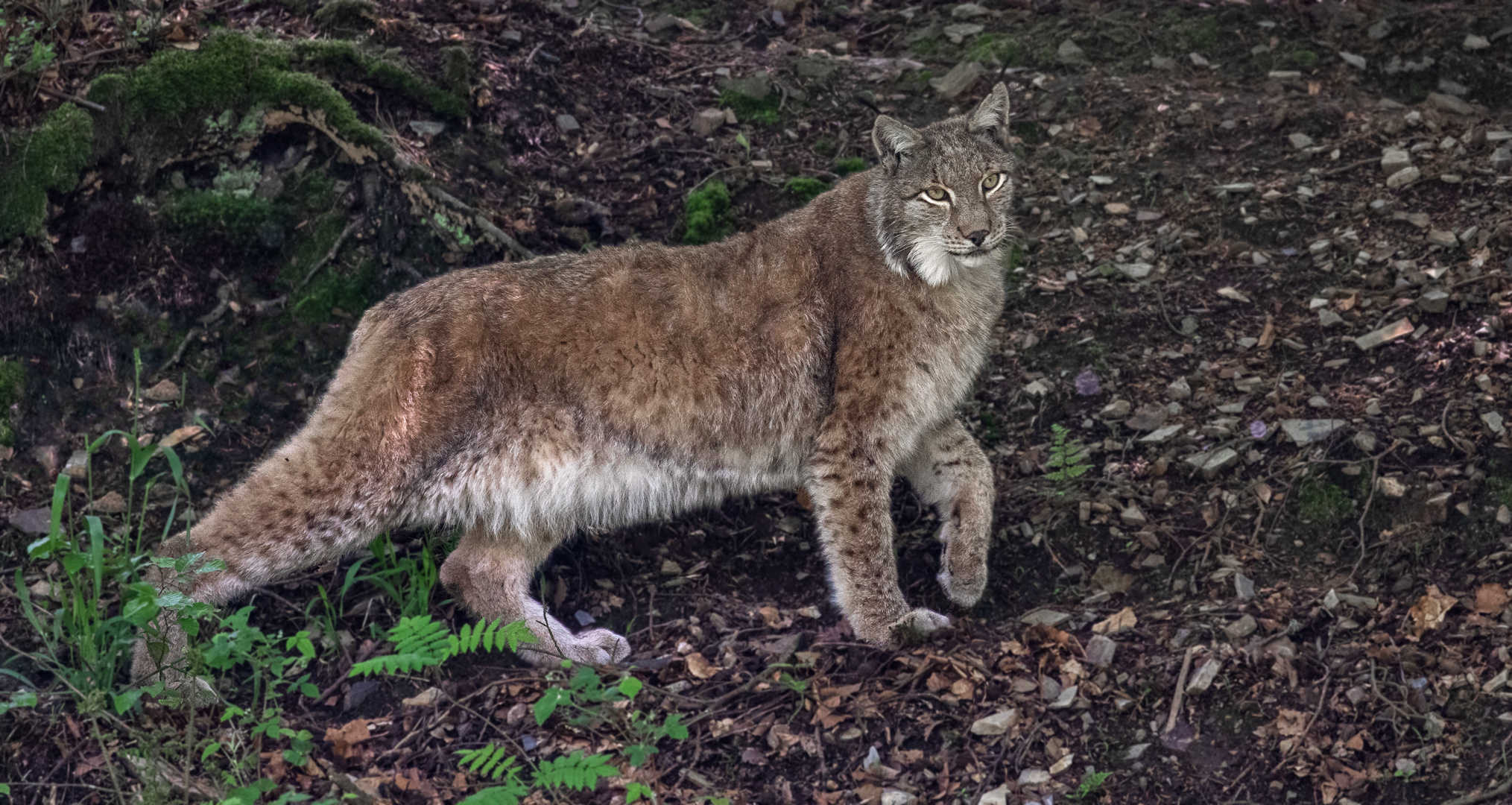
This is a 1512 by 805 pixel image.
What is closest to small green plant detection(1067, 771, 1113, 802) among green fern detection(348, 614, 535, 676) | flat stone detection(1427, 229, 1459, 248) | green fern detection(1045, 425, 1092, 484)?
green fern detection(1045, 425, 1092, 484)

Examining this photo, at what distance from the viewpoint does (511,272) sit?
5.08 meters

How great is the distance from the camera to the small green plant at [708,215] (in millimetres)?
6434

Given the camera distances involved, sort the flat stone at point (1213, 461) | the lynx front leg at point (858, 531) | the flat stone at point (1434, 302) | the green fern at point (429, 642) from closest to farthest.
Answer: the green fern at point (429, 642), the lynx front leg at point (858, 531), the flat stone at point (1213, 461), the flat stone at point (1434, 302)

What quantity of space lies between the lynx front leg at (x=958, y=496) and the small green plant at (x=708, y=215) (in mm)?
1746

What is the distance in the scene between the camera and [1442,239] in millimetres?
5715

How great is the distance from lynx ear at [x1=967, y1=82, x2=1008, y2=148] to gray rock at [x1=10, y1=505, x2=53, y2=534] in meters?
4.08

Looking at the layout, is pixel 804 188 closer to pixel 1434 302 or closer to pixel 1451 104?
pixel 1434 302

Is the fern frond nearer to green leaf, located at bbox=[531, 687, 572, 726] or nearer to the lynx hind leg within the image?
green leaf, located at bbox=[531, 687, 572, 726]

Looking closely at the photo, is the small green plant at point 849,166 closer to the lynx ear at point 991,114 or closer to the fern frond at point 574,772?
the lynx ear at point 991,114

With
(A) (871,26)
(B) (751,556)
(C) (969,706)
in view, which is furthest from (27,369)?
(A) (871,26)

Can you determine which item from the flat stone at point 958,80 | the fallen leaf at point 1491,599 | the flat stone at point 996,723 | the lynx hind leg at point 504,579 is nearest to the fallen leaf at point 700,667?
the lynx hind leg at point 504,579

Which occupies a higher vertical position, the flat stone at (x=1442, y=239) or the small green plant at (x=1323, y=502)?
the flat stone at (x=1442, y=239)

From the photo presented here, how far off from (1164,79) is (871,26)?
190cm

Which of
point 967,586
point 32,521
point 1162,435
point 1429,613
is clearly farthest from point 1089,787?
point 32,521
